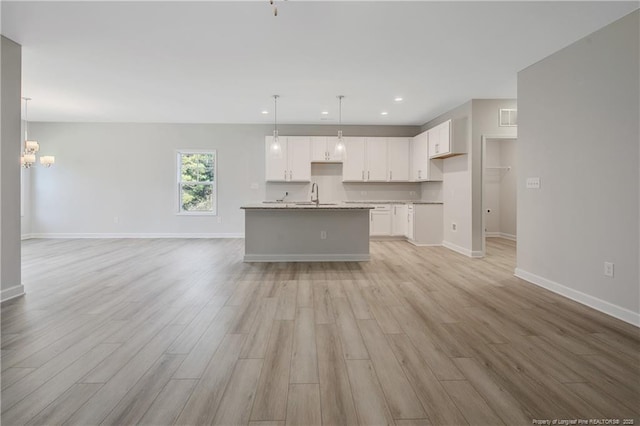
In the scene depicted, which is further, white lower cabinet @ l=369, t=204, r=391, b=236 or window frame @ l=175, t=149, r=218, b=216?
window frame @ l=175, t=149, r=218, b=216

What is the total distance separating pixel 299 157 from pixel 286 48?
12.3ft

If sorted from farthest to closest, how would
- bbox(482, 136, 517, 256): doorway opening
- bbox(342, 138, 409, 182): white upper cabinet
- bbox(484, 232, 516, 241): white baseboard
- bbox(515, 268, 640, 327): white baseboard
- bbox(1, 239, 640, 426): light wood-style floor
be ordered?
bbox(482, 136, 517, 256): doorway opening, bbox(484, 232, 516, 241): white baseboard, bbox(342, 138, 409, 182): white upper cabinet, bbox(515, 268, 640, 327): white baseboard, bbox(1, 239, 640, 426): light wood-style floor

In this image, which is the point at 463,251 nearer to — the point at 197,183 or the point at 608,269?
the point at 608,269

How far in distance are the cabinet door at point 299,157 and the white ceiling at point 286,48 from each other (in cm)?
144

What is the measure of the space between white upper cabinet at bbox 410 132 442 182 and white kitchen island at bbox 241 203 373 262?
2327mm

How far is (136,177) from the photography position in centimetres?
745

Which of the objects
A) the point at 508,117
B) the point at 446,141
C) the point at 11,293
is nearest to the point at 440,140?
the point at 446,141

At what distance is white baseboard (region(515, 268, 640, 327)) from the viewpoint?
2709 mm

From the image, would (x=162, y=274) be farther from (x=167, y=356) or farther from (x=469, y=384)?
(x=469, y=384)

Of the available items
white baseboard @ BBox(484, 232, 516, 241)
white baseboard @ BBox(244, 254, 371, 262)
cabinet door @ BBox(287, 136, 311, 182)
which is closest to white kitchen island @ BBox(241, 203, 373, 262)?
white baseboard @ BBox(244, 254, 371, 262)

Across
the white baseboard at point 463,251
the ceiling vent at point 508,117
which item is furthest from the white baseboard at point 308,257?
the ceiling vent at point 508,117

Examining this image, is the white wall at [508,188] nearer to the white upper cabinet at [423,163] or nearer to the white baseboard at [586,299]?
the white upper cabinet at [423,163]

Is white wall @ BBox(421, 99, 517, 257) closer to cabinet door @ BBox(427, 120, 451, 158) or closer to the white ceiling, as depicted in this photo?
cabinet door @ BBox(427, 120, 451, 158)

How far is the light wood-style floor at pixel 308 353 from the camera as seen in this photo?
158cm
